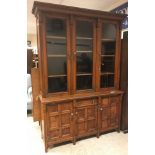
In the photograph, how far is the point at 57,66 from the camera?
8.46 feet

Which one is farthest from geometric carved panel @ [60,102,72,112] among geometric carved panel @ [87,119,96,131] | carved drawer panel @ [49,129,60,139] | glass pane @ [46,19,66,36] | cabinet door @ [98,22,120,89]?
glass pane @ [46,19,66,36]

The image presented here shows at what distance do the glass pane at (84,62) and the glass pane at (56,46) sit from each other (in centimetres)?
30

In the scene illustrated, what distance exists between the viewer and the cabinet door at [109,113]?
2837mm

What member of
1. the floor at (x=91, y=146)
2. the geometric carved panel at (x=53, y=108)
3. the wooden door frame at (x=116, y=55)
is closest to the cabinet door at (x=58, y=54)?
the geometric carved panel at (x=53, y=108)

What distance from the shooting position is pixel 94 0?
11.3ft

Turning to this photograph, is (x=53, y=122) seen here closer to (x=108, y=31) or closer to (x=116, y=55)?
(x=116, y=55)

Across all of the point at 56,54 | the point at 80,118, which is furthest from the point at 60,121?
the point at 56,54
